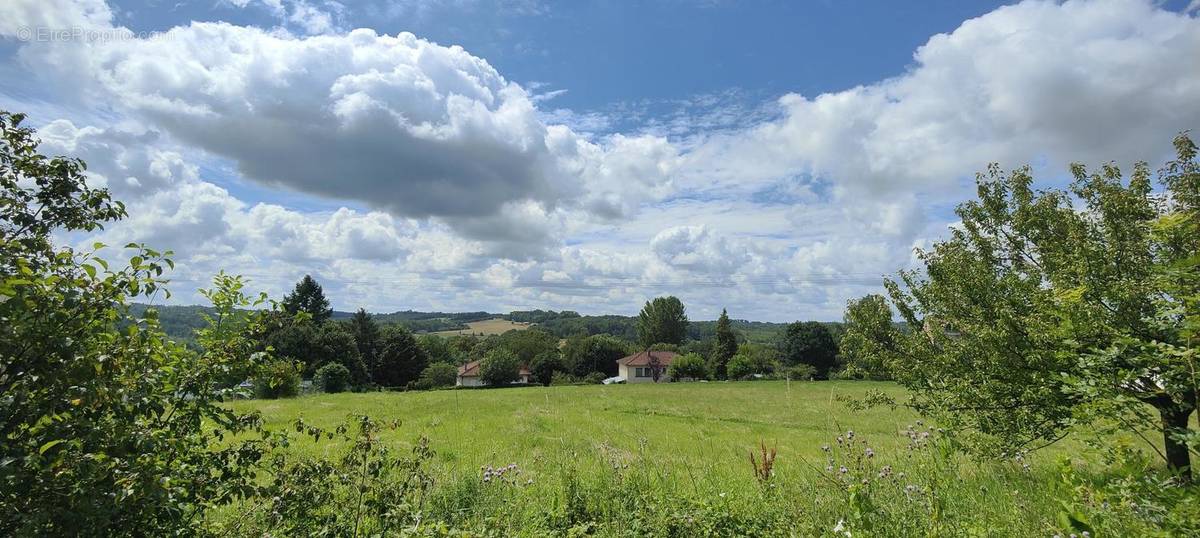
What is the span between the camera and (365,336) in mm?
81625

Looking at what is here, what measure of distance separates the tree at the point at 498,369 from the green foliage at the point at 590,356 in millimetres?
15697

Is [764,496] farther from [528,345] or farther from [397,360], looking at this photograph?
[528,345]

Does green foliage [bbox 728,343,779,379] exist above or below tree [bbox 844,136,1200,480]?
below

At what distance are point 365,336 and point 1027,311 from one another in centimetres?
8593

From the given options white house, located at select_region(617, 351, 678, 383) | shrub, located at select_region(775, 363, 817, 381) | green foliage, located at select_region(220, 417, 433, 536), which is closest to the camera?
green foliage, located at select_region(220, 417, 433, 536)

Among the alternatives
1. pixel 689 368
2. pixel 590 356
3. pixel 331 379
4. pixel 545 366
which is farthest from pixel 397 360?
pixel 689 368

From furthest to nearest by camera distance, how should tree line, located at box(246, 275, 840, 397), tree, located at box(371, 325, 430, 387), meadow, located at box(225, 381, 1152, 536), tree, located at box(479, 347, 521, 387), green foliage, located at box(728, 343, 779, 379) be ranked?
tree, located at box(479, 347, 521, 387) < tree, located at box(371, 325, 430, 387) < green foliage, located at box(728, 343, 779, 379) < tree line, located at box(246, 275, 840, 397) < meadow, located at box(225, 381, 1152, 536)

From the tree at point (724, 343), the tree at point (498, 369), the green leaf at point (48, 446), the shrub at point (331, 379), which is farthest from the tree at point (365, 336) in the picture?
the green leaf at point (48, 446)

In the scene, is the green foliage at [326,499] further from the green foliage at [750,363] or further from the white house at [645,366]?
the white house at [645,366]

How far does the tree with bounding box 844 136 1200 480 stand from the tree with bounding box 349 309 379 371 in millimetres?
80570

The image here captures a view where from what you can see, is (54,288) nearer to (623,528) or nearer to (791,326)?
(623,528)

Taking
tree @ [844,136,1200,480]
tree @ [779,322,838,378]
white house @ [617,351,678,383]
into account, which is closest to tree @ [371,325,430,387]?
white house @ [617,351,678,383]

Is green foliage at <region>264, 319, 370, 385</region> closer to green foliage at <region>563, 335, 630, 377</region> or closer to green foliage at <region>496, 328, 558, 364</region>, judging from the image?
green foliage at <region>496, 328, 558, 364</region>

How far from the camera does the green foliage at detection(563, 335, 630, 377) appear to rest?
9738 centimetres
